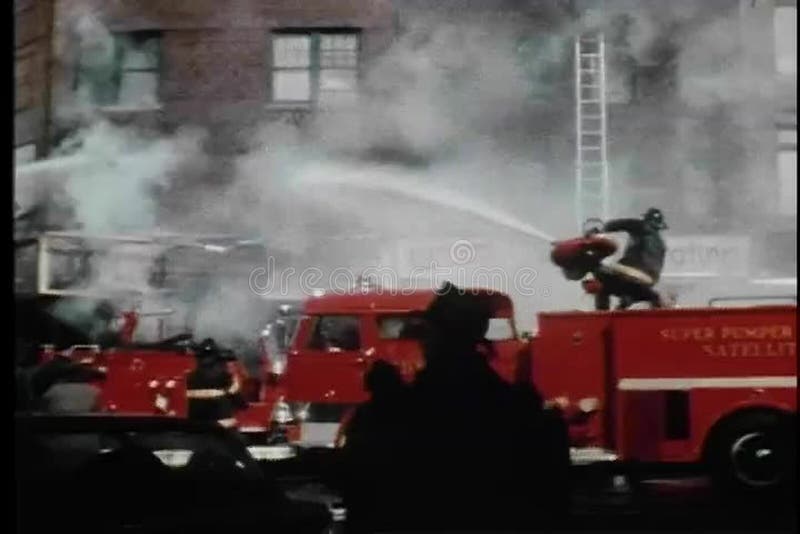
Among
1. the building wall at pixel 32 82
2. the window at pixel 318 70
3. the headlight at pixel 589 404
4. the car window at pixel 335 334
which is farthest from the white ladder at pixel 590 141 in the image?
the building wall at pixel 32 82

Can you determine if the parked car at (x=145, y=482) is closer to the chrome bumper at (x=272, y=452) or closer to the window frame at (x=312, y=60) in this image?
the chrome bumper at (x=272, y=452)

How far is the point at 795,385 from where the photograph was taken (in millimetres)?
6648

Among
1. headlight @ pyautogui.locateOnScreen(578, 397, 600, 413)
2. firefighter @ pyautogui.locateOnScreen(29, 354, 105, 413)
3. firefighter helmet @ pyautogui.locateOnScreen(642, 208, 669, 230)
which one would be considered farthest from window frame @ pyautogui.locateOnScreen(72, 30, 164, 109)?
headlight @ pyautogui.locateOnScreen(578, 397, 600, 413)

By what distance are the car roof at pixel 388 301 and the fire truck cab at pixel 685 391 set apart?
1.76 feet

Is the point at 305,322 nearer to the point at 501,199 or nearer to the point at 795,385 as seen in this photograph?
the point at 501,199

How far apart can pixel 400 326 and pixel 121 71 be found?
2.19 m

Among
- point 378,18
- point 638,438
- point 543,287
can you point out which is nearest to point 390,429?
point 543,287

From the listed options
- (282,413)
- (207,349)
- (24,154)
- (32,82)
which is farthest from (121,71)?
(282,413)

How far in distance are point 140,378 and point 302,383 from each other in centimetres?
91

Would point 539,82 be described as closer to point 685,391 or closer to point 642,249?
point 642,249

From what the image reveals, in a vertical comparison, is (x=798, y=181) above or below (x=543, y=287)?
above

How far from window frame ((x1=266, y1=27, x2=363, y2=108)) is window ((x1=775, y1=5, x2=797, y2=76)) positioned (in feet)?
7.83

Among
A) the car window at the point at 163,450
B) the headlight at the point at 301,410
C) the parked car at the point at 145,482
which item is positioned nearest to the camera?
the parked car at the point at 145,482

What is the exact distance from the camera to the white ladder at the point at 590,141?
6180 mm
